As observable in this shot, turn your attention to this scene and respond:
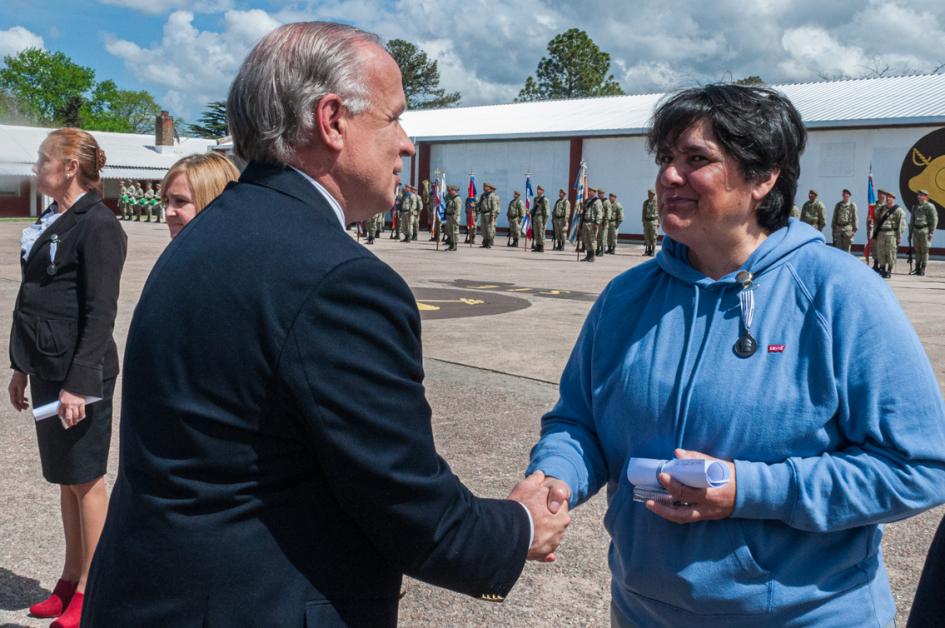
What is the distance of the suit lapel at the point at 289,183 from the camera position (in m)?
1.74

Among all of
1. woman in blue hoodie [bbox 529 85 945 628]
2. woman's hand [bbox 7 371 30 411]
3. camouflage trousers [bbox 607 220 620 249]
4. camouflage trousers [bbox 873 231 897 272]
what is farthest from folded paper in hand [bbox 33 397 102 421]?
camouflage trousers [bbox 607 220 620 249]

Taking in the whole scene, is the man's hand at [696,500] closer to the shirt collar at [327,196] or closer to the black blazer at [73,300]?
the shirt collar at [327,196]

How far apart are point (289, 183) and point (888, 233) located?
22.2 meters

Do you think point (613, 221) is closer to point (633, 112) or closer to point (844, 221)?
point (844, 221)

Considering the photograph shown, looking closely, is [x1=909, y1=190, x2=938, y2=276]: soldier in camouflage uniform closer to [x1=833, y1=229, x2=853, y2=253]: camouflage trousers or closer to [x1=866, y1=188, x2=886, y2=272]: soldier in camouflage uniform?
[x1=866, y1=188, x2=886, y2=272]: soldier in camouflage uniform

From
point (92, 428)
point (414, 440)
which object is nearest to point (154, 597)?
point (414, 440)

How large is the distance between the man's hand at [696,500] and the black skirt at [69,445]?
7.99 ft

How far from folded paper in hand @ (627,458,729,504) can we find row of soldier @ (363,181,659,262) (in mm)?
23049

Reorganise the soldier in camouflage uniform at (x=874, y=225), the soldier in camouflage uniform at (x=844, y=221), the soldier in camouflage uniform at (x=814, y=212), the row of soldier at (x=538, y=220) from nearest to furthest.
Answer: the soldier in camouflage uniform at (x=874, y=225) < the soldier in camouflage uniform at (x=814, y=212) < the soldier in camouflage uniform at (x=844, y=221) < the row of soldier at (x=538, y=220)

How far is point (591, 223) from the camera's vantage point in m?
25.2

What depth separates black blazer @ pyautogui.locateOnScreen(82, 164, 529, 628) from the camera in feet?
5.14

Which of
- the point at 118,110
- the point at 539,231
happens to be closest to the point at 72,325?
the point at 539,231

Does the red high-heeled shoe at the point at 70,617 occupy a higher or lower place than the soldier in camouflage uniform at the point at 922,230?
lower

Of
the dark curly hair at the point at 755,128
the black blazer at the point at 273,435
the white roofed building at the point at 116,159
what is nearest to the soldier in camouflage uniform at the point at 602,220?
the dark curly hair at the point at 755,128
